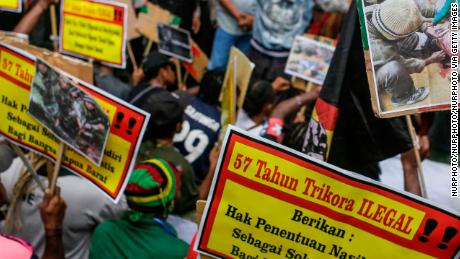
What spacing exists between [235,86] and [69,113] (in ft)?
4.78

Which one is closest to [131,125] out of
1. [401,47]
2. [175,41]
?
[401,47]

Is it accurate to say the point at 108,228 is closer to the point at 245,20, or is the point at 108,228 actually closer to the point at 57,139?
the point at 57,139

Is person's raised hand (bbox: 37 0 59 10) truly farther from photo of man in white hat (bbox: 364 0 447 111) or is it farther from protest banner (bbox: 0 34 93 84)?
photo of man in white hat (bbox: 364 0 447 111)

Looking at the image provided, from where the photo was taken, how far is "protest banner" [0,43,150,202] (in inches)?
114

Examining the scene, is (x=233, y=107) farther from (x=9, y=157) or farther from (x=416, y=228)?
(x=416, y=228)

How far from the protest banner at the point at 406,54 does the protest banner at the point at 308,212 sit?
0.33 meters

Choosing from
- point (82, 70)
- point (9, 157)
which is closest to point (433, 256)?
point (82, 70)

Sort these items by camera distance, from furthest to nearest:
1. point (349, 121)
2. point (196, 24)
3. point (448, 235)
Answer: point (196, 24) < point (349, 121) < point (448, 235)

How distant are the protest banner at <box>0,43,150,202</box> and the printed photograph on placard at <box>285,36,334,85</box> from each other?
305 centimetres

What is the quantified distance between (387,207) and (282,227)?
1.22 ft

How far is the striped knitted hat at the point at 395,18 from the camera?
2.25 m

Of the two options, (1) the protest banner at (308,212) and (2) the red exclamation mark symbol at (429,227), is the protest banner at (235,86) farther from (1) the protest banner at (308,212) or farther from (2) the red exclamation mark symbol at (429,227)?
(2) the red exclamation mark symbol at (429,227)

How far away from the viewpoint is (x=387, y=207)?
2184mm

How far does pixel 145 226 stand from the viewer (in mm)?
3004
